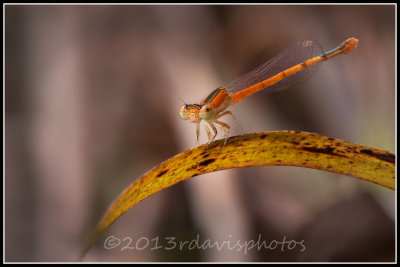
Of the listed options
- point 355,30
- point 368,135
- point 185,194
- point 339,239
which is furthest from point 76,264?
point 355,30

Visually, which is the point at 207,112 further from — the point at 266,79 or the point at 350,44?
the point at 350,44

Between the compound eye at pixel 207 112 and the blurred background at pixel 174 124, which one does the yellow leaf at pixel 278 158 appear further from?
the blurred background at pixel 174 124

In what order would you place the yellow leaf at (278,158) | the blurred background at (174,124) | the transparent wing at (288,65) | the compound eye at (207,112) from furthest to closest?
the blurred background at (174,124) → the transparent wing at (288,65) → the compound eye at (207,112) → the yellow leaf at (278,158)

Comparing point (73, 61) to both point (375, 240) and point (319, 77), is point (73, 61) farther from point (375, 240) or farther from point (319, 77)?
point (375, 240)

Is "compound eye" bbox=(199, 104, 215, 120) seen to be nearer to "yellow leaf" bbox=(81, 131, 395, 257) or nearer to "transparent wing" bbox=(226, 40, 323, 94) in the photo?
"transparent wing" bbox=(226, 40, 323, 94)

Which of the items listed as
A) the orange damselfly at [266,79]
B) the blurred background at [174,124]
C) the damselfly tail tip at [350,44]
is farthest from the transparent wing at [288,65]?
the blurred background at [174,124]

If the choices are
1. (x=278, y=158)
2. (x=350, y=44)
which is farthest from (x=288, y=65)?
(x=278, y=158)

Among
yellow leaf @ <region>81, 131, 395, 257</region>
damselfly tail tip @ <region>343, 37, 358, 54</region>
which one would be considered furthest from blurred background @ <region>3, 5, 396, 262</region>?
yellow leaf @ <region>81, 131, 395, 257</region>
